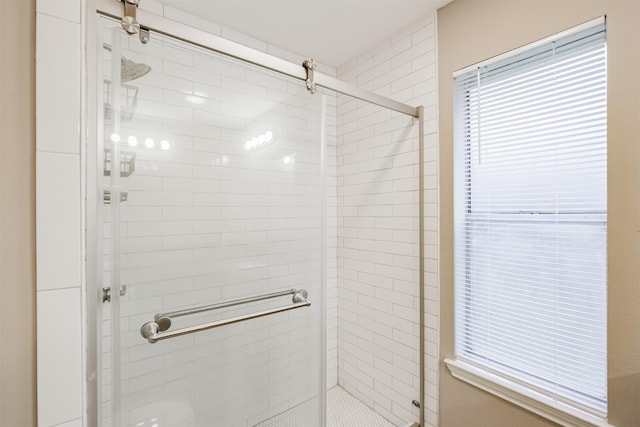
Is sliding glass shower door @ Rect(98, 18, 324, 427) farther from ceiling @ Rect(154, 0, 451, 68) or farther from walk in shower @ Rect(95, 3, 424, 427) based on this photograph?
ceiling @ Rect(154, 0, 451, 68)

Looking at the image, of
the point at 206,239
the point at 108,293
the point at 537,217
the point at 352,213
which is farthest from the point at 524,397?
the point at 108,293

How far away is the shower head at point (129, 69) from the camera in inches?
34.4

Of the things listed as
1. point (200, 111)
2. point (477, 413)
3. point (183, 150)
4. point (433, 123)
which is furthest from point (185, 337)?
point (433, 123)

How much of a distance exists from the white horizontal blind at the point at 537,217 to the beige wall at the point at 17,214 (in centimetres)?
162

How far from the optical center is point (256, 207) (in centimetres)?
117

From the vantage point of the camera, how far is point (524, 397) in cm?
124

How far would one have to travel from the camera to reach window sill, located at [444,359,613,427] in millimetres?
1104

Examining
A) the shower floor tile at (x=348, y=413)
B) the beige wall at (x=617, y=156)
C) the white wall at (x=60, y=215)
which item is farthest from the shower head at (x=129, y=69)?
the shower floor tile at (x=348, y=413)

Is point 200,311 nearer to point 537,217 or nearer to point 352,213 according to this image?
point 352,213

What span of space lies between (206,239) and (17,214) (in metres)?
0.49

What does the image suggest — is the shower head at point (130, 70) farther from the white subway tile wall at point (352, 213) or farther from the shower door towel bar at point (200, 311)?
the shower door towel bar at point (200, 311)

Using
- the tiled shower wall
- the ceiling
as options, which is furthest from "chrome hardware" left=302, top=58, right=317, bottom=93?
the tiled shower wall

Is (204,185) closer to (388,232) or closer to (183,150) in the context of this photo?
(183,150)

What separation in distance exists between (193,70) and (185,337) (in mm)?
928
